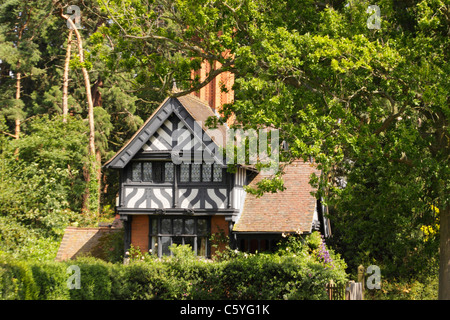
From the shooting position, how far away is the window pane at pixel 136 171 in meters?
25.4

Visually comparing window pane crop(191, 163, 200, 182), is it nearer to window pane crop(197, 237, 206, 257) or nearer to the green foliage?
window pane crop(197, 237, 206, 257)

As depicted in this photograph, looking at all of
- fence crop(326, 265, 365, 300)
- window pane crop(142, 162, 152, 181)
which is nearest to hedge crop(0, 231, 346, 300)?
fence crop(326, 265, 365, 300)

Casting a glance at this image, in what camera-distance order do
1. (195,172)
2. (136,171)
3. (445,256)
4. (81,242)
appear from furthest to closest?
(81,242) < (136,171) < (195,172) < (445,256)

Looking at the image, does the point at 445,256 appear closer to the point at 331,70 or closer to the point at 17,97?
the point at 331,70

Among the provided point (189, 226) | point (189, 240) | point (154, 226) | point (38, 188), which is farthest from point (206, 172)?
point (38, 188)

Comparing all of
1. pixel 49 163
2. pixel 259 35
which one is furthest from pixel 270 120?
pixel 49 163

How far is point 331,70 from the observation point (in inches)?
598

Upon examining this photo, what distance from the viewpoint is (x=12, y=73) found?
4044 centimetres

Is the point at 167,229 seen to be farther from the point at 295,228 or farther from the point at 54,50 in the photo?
the point at 54,50

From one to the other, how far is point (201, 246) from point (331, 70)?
38.9ft

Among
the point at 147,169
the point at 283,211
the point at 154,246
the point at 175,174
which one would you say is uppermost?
the point at 147,169

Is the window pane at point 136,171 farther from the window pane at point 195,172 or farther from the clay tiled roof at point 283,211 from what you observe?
the clay tiled roof at point 283,211

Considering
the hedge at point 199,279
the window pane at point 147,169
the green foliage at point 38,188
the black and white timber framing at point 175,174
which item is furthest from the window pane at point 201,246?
the green foliage at point 38,188
